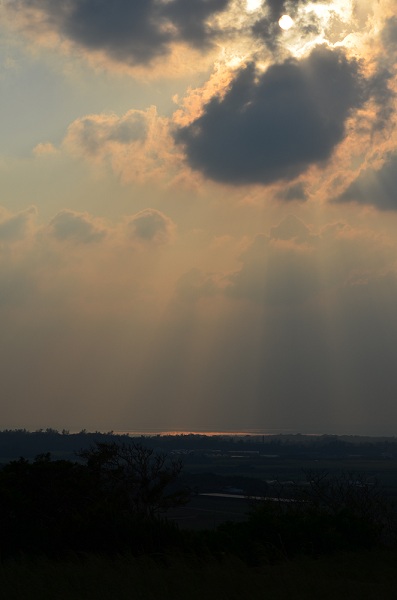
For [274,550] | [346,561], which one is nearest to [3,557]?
[274,550]

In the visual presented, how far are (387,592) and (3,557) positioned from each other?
17.2 m

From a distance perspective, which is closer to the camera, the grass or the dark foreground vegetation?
the grass

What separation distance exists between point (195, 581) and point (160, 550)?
9.85 m

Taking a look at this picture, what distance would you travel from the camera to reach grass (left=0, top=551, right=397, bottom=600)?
19.7 meters

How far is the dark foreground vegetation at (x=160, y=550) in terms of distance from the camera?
20.5 metres

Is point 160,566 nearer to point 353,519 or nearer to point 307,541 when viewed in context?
point 307,541

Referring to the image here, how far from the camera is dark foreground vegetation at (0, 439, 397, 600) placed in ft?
67.2

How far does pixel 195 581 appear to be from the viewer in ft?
69.1

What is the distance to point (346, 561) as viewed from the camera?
26.2 meters

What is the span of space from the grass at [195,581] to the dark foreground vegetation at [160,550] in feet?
0.12

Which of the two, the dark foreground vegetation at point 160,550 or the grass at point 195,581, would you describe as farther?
the dark foreground vegetation at point 160,550

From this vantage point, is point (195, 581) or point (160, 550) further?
point (160, 550)

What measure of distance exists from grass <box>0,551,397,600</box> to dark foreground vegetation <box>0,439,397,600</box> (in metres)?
0.04

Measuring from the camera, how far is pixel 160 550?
30547mm
